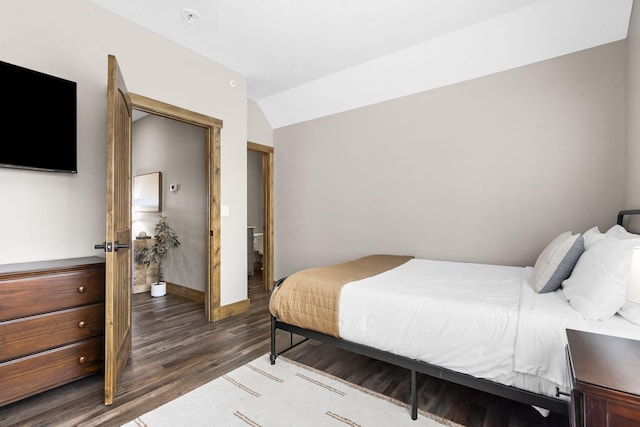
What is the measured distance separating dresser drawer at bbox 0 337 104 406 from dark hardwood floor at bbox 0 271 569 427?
4.6 inches

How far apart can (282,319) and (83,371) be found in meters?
1.40

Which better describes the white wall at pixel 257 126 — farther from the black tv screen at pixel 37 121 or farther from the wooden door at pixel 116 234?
the black tv screen at pixel 37 121

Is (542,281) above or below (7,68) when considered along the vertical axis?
below

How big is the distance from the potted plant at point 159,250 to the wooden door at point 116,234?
221cm

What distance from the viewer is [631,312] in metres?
1.41

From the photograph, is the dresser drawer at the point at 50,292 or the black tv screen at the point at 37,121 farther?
the black tv screen at the point at 37,121

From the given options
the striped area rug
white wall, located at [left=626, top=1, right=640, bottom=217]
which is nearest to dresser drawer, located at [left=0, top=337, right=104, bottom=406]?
the striped area rug

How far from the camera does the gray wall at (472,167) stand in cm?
266

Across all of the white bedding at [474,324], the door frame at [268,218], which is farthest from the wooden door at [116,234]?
the door frame at [268,218]

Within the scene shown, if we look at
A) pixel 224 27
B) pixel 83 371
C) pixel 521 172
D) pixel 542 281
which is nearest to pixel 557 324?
pixel 542 281

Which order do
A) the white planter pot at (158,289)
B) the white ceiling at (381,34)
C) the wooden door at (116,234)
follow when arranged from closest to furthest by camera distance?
the wooden door at (116,234) < the white ceiling at (381,34) < the white planter pot at (158,289)

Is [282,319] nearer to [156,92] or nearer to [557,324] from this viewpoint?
[557,324]

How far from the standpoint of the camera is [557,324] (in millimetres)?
1454

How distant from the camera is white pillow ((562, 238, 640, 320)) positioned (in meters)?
1.39
